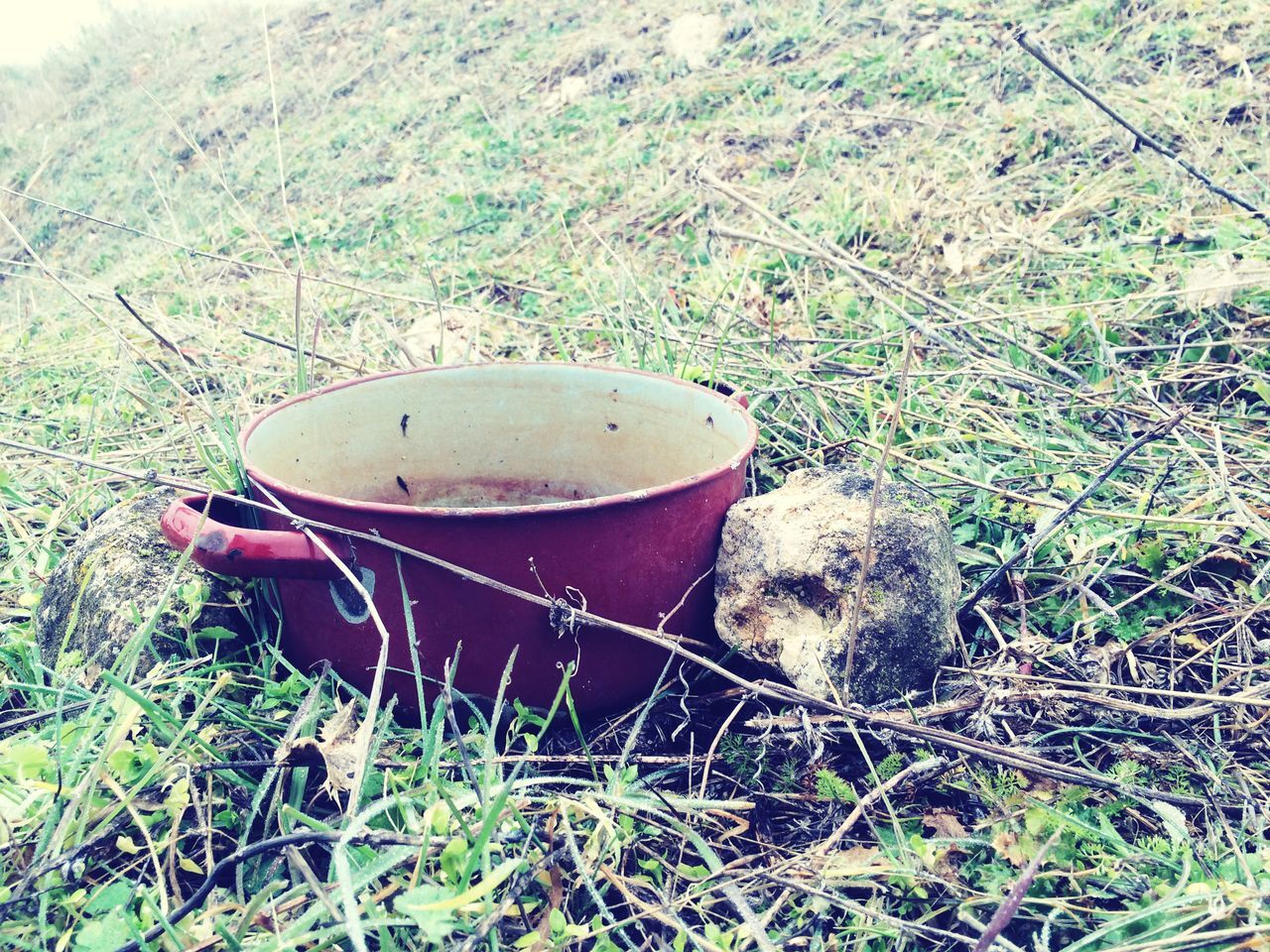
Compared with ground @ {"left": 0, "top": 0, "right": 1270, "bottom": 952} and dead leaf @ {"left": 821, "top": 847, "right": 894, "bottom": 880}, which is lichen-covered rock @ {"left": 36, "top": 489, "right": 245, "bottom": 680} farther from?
dead leaf @ {"left": 821, "top": 847, "right": 894, "bottom": 880}

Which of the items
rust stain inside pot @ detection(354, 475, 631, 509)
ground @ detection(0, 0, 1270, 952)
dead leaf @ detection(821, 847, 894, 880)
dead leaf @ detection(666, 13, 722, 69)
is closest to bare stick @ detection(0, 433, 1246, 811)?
ground @ detection(0, 0, 1270, 952)

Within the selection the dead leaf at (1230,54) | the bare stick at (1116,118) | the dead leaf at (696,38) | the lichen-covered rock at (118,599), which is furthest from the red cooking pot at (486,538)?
the dead leaf at (696,38)

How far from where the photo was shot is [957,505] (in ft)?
4.83

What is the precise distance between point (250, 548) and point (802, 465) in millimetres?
965

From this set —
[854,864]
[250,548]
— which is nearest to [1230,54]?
[854,864]

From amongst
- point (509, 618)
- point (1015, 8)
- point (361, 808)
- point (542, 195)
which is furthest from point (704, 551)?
point (1015, 8)

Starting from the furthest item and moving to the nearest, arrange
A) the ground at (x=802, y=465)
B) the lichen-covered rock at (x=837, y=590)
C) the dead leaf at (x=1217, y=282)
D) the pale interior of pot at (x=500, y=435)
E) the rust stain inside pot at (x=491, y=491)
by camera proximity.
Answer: the dead leaf at (x=1217, y=282)
the rust stain inside pot at (x=491, y=491)
the pale interior of pot at (x=500, y=435)
the lichen-covered rock at (x=837, y=590)
the ground at (x=802, y=465)

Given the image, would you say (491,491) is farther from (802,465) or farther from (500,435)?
(802,465)

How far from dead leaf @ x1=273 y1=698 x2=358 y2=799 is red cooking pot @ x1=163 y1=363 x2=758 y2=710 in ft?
0.26

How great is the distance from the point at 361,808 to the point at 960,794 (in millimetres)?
677

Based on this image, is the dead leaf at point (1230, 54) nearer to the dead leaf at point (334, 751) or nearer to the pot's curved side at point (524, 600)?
the pot's curved side at point (524, 600)

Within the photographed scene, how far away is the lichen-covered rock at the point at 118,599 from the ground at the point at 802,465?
4 centimetres

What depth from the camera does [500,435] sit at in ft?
5.09

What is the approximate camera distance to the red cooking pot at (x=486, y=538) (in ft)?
3.35
